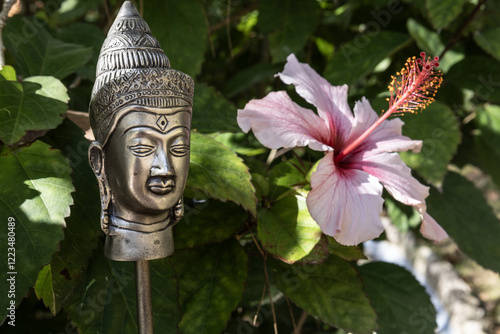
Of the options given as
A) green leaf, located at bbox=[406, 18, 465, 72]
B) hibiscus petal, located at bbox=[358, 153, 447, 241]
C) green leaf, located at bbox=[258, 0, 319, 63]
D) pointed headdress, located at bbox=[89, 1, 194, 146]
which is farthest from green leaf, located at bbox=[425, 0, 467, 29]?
pointed headdress, located at bbox=[89, 1, 194, 146]

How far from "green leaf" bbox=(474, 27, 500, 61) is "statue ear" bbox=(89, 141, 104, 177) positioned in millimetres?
858

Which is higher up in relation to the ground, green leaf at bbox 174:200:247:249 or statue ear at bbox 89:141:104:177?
statue ear at bbox 89:141:104:177

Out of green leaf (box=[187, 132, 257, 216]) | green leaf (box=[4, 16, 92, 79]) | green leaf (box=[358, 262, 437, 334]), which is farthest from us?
green leaf (box=[358, 262, 437, 334])

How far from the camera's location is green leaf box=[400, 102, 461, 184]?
938mm

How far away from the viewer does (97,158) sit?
63cm

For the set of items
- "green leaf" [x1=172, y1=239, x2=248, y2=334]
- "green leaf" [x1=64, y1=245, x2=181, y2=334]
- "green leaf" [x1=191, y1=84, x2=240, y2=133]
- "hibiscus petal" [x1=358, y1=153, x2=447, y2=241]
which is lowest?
"green leaf" [x1=172, y1=239, x2=248, y2=334]

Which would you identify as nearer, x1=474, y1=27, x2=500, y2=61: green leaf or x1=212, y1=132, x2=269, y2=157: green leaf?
x1=212, y1=132, x2=269, y2=157: green leaf

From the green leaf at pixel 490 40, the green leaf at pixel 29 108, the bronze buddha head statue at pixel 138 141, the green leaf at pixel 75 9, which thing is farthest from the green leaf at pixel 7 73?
the green leaf at pixel 490 40

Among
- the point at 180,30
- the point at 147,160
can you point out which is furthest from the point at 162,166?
the point at 180,30

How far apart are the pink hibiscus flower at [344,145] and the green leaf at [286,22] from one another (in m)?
0.35

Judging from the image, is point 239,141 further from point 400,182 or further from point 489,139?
point 489,139

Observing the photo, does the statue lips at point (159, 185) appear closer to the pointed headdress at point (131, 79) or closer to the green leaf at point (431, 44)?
the pointed headdress at point (131, 79)

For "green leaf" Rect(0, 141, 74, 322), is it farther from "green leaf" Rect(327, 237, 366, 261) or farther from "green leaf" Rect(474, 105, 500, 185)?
"green leaf" Rect(474, 105, 500, 185)

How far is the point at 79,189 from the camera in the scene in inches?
28.7
